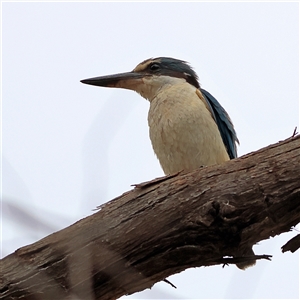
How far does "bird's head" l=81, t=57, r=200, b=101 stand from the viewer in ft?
16.4

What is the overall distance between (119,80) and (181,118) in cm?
107

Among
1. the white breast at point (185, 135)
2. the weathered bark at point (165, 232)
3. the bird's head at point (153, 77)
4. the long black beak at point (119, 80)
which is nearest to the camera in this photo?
the weathered bark at point (165, 232)

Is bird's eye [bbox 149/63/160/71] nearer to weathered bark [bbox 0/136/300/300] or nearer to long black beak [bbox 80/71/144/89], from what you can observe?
long black beak [bbox 80/71/144/89]

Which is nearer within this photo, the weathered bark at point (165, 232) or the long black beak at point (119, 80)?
the weathered bark at point (165, 232)

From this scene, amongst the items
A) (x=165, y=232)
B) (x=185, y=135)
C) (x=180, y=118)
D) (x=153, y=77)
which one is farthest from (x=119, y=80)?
(x=165, y=232)

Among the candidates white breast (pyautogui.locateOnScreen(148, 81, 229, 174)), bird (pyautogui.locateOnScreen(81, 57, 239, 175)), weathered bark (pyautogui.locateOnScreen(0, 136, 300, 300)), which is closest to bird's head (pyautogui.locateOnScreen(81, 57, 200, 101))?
bird (pyautogui.locateOnScreen(81, 57, 239, 175))

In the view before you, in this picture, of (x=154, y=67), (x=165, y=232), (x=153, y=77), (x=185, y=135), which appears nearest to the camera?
(x=165, y=232)

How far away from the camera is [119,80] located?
5.14 metres

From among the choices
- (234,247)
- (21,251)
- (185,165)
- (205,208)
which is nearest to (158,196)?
(205,208)

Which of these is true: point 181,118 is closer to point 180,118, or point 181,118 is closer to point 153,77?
point 180,118

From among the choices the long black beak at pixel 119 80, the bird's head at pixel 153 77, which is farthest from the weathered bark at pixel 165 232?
the long black beak at pixel 119 80

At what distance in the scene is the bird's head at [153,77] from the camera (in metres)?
4.98

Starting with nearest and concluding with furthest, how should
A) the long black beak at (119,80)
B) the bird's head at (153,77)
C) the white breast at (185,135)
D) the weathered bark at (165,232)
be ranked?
the weathered bark at (165,232) < the white breast at (185,135) < the bird's head at (153,77) < the long black beak at (119,80)

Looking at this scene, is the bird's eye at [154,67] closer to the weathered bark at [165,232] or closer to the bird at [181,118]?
the bird at [181,118]
